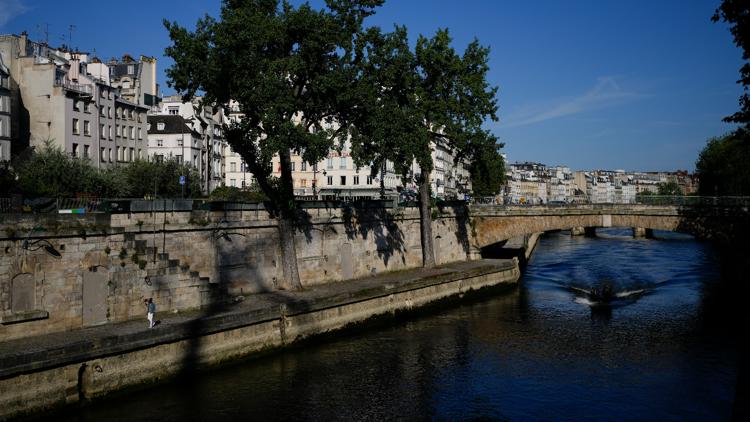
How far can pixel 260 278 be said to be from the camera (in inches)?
1532

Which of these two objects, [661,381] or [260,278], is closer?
[661,381]

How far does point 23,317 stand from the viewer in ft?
85.3

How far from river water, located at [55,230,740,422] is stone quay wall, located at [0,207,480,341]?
496cm

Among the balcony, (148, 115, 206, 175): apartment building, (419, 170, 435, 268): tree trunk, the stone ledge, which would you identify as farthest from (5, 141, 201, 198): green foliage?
(419, 170, 435, 268): tree trunk

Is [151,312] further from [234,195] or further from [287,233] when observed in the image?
[234,195]

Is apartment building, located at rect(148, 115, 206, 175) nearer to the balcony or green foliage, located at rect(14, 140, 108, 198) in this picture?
the balcony

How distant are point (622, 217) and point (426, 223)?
1927cm

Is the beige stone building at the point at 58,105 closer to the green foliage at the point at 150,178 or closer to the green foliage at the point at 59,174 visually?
the green foliage at the point at 150,178

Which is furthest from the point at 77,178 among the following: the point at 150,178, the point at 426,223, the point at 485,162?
the point at 485,162

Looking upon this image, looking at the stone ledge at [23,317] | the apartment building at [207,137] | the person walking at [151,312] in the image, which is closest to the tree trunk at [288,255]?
the person walking at [151,312]

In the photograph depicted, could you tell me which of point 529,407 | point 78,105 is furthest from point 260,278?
point 78,105

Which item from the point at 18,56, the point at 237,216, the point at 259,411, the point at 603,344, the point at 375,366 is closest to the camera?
the point at 259,411

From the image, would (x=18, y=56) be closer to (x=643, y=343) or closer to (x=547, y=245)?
(x=643, y=343)

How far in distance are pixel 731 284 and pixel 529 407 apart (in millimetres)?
37197
